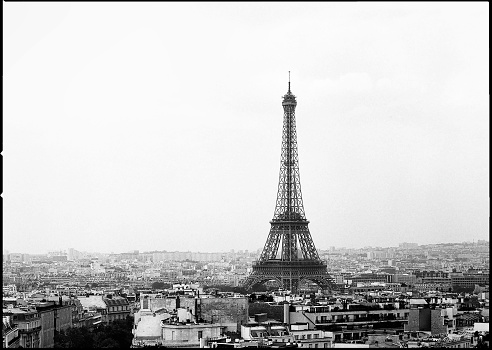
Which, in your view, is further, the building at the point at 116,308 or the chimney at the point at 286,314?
the building at the point at 116,308

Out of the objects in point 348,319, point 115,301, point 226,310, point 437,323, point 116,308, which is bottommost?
point 116,308

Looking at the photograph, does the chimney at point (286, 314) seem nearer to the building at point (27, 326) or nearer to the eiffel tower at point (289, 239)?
the building at point (27, 326)

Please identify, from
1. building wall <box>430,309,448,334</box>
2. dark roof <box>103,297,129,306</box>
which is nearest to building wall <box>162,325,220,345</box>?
building wall <box>430,309,448,334</box>

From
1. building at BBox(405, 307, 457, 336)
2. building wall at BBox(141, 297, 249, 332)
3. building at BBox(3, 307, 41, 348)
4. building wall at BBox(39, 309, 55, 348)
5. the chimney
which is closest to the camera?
building wall at BBox(141, 297, 249, 332)

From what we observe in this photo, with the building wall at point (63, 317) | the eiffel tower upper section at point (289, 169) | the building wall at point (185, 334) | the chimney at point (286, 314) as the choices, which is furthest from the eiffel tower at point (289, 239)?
the building wall at point (185, 334)

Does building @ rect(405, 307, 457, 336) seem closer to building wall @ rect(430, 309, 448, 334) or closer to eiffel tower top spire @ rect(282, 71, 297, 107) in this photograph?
building wall @ rect(430, 309, 448, 334)

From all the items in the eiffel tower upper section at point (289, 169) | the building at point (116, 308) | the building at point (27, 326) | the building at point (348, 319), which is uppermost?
the eiffel tower upper section at point (289, 169)

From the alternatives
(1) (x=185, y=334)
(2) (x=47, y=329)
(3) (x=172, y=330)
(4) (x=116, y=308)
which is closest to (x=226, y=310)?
(1) (x=185, y=334)

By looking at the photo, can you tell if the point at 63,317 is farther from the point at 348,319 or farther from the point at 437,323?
the point at 437,323

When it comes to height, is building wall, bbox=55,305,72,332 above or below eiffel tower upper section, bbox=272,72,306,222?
below

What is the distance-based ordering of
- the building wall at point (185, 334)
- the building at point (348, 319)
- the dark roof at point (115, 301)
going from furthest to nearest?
the dark roof at point (115, 301), the building at point (348, 319), the building wall at point (185, 334)
